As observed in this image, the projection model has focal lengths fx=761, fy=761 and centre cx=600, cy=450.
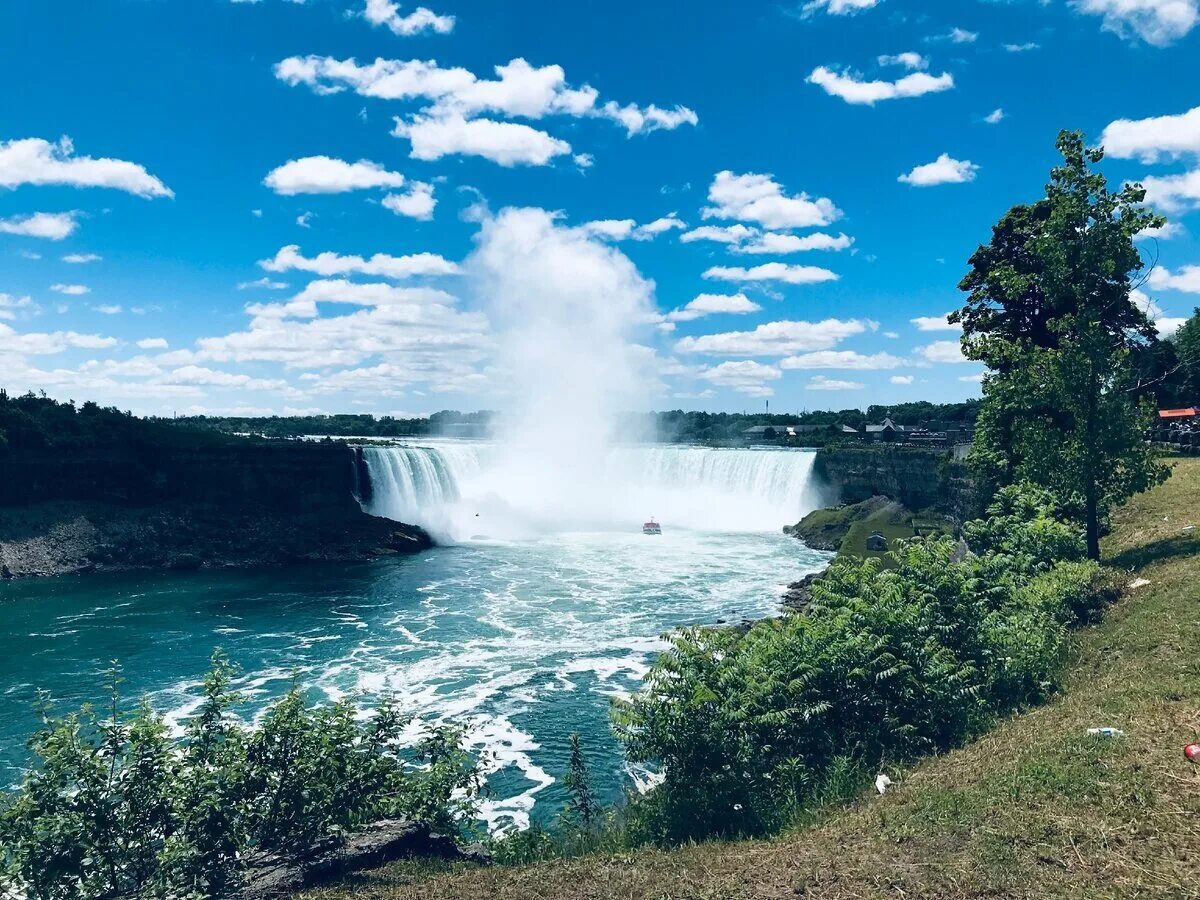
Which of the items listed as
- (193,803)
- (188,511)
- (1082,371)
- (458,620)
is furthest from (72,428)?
(1082,371)

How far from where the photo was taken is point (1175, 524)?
1830 centimetres

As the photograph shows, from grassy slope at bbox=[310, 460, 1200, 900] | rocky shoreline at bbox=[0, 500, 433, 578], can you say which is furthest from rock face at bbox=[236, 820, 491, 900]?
rocky shoreline at bbox=[0, 500, 433, 578]

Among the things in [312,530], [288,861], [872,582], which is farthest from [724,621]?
[312,530]

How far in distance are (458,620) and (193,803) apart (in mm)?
22656

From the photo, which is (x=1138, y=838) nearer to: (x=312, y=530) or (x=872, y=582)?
(x=872, y=582)

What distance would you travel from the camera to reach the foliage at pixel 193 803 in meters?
8.16

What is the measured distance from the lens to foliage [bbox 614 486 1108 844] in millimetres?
9281

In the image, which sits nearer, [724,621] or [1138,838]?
[1138,838]

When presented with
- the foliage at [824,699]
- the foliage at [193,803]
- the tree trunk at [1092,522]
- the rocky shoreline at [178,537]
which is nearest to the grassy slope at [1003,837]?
the foliage at [824,699]

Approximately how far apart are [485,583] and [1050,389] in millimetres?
28663

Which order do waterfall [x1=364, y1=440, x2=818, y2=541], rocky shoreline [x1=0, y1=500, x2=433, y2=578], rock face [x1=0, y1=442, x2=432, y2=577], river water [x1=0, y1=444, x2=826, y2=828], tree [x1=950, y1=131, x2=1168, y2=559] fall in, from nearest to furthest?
tree [x1=950, y1=131, x2=1168, y2=559] → river water [x1=0, y1=444, x2=826, y2=828] → rocky shoreline [x1=0, y1=500, x2=433, y2=578] → rock face [x1=0, y1=442, x2=432, y2=577] → waterfall [x1=364, y1=440, x2=818, y2=541]

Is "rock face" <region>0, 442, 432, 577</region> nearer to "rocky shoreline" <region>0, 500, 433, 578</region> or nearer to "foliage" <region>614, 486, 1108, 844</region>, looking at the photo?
"rocky shoreline" <region>0, 500, 433, 578</region>

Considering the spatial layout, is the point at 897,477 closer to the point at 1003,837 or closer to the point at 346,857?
the point at 1003,837

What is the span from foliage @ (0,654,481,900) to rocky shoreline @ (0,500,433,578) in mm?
39526
